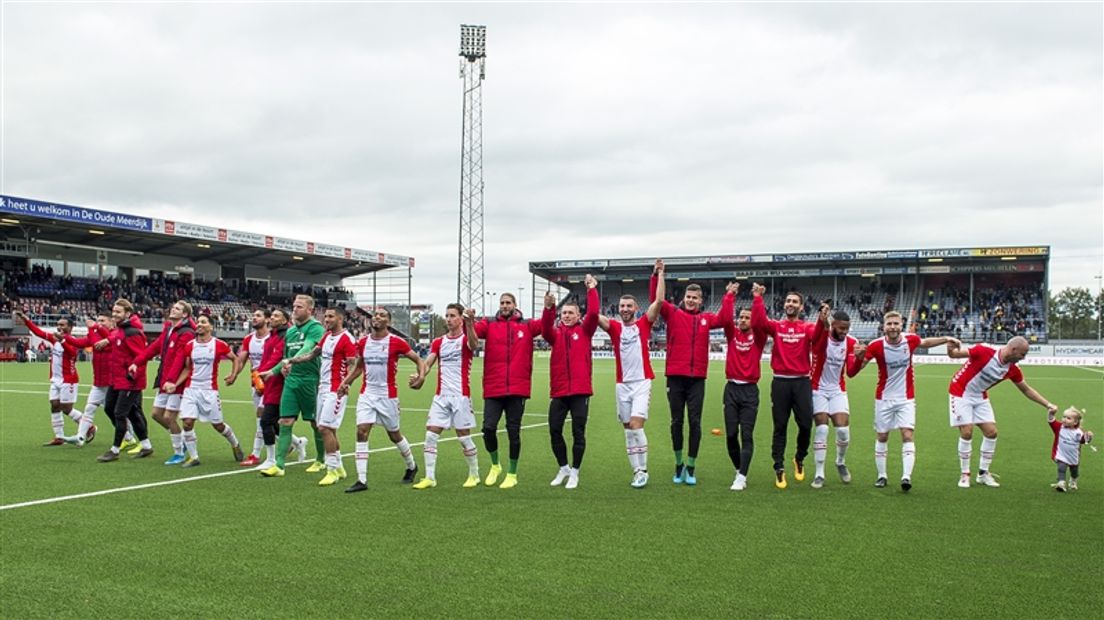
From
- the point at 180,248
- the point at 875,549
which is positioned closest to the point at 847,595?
the point at 875,549

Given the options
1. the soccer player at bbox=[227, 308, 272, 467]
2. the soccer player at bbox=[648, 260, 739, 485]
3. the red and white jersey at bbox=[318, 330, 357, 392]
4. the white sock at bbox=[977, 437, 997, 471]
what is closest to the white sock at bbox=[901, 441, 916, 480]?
the white sock at bbox=[977, 437, 997, 471]

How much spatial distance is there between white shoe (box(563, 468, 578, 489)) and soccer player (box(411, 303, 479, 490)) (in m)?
1.03

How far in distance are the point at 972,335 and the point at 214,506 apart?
198ft

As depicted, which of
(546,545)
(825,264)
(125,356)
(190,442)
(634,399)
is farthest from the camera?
(825,264)

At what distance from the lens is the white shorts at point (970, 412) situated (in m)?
9.81

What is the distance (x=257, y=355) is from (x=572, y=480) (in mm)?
5594

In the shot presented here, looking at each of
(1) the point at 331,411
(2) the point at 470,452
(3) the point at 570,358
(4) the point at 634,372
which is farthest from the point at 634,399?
(1) the point at 331,411

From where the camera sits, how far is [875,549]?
643 cm

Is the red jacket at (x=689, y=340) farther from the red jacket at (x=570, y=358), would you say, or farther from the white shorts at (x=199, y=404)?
the white shorts at (x=199, y=404)

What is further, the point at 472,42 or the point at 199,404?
the point at 472,42

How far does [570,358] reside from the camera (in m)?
9.38

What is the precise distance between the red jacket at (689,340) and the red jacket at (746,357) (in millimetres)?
218

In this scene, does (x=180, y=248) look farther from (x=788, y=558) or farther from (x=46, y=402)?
(x=788, y=558)

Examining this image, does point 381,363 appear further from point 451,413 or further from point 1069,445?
point 1069,445
